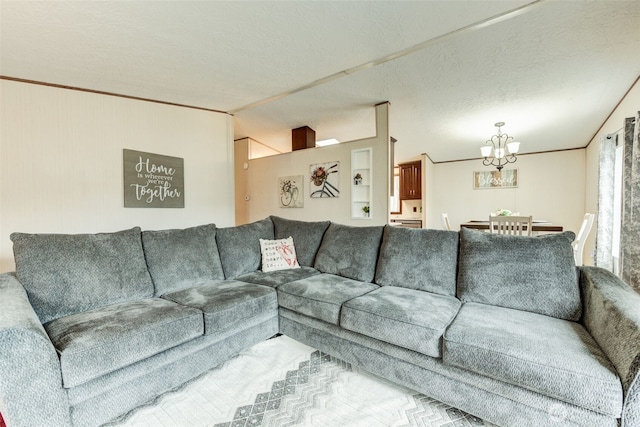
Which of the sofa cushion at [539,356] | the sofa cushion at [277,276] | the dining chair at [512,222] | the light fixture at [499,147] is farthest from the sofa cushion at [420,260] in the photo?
the light fixture at [499,147]

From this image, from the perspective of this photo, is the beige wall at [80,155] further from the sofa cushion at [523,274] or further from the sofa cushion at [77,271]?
the sofa cushion at [523,274]

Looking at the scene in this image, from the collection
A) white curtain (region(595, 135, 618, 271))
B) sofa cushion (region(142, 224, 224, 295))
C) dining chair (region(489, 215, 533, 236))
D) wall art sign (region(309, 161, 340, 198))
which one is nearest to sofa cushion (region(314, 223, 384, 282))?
sofa cushion (region(142, 224, 224, 295))

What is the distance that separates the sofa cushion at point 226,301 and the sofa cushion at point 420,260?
0.92 metres

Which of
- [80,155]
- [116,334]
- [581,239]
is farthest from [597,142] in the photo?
[80,155]

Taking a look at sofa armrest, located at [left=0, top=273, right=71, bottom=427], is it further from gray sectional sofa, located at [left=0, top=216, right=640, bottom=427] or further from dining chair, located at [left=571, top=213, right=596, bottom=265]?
dining chair, located at [left=571, top=213, right=596, bottom=265]

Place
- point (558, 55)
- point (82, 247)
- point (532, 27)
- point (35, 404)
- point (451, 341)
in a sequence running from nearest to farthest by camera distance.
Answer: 1. point (35, 404)
2. point (451, 341)
3. point (82, 247)
4. point (532, 27)
5. point (558, 55)

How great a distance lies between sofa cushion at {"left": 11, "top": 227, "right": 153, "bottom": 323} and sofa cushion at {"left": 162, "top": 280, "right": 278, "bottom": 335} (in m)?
0.29

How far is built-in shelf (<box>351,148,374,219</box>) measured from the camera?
11.7ft

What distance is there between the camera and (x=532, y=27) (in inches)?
74.5

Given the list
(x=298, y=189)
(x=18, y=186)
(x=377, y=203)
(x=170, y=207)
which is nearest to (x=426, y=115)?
(x=377, y=203)

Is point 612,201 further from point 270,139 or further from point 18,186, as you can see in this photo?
point 18,186

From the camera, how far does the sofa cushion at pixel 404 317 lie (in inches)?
53.7

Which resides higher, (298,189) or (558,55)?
(558,55)

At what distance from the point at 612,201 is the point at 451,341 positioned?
370cm
